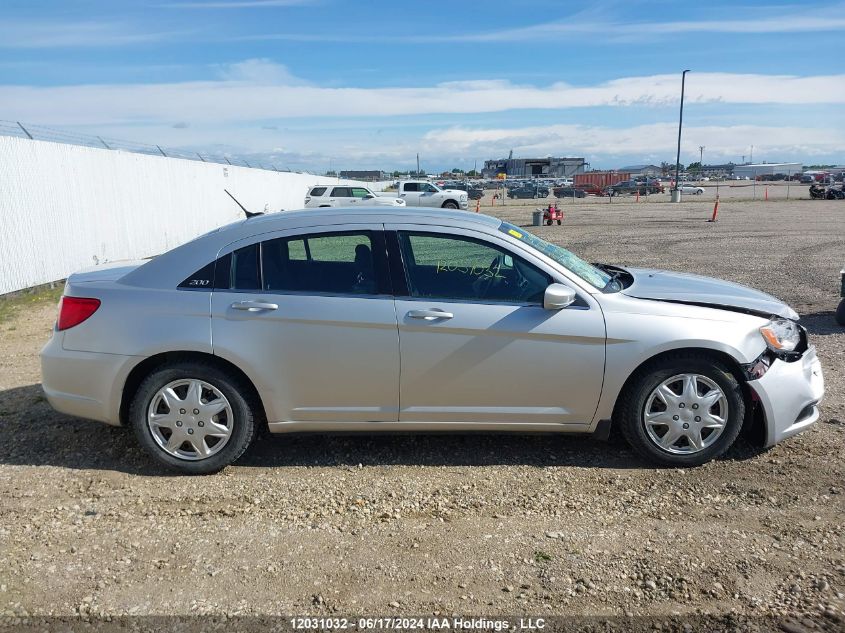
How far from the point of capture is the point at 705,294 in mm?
4758

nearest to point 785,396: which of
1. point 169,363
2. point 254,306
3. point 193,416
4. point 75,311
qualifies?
point 254,306

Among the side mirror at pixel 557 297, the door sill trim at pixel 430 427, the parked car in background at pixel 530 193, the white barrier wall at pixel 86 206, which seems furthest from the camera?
the parked car in background at pixel 530 193

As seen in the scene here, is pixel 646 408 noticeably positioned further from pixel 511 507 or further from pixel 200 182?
pixel 200 182

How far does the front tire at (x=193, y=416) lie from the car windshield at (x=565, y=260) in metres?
2.03

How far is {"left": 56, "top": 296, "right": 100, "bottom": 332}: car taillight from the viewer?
14.9ft

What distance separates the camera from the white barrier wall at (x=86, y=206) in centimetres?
1177

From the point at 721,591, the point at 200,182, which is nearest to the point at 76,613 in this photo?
the point at 721,591

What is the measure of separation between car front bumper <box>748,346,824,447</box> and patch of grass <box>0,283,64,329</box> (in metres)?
9.44

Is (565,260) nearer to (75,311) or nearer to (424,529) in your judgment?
(424,529)

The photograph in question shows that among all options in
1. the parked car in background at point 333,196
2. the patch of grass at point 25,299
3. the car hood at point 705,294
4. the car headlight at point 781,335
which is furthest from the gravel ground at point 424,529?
the parked car in background at point 333,196

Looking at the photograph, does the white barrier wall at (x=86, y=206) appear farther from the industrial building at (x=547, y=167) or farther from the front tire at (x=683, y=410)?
the industrial building at (x=547, y=167)

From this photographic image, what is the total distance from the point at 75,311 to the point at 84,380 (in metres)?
0.44

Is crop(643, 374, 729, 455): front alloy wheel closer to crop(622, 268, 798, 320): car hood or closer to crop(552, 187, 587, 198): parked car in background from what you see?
crop(622, 268, 798, 320): car hood

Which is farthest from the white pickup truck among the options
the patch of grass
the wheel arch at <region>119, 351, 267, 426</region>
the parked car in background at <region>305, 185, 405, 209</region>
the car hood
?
the wheel arch at <region>119, 351, 267, 426</region>
